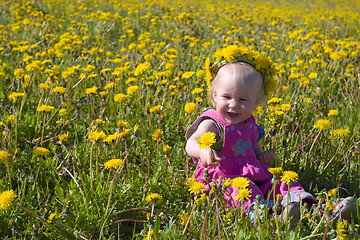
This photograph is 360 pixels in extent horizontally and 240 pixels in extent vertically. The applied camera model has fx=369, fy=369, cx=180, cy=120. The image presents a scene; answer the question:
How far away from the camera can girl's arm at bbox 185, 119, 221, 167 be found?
61.4 inches

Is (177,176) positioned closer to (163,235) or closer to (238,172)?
(238,172)

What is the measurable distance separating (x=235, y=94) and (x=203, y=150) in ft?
1.14

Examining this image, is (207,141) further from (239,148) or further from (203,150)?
(239,148)

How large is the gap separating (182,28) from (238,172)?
3.58m

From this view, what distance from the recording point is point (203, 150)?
5.29 ft

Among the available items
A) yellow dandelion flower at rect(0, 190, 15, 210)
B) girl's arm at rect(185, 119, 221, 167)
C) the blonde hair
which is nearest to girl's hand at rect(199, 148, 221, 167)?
girl's arm at rect(185, 119, 221, 167)

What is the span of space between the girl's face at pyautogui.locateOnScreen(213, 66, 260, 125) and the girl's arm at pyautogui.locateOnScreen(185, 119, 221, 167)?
0.10m

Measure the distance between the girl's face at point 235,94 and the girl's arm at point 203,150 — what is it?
0.10 m

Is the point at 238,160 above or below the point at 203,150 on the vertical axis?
below

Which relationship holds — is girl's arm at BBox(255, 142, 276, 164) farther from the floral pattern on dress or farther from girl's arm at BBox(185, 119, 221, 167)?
girl's arm at BBox(185, 119, 221, 167)

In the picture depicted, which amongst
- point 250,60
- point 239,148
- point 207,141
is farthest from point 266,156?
point 207,141

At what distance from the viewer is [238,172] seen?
6.30 ft

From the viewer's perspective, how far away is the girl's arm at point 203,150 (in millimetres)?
1560

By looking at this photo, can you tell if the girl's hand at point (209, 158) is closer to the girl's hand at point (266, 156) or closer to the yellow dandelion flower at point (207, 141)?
the yellow dandelion flower at point (207, 141)
